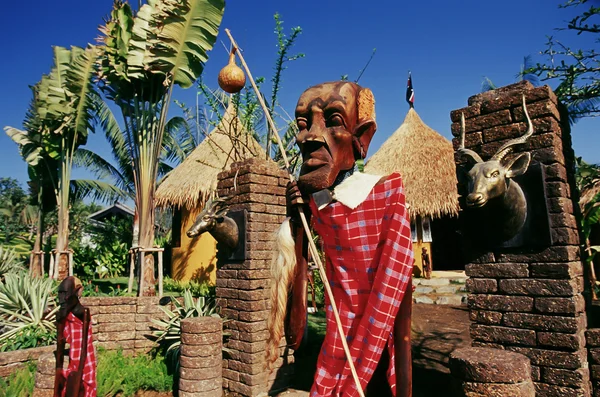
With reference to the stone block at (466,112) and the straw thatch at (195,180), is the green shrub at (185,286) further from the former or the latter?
the stone block at (466,112)

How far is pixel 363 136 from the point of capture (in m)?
1.82

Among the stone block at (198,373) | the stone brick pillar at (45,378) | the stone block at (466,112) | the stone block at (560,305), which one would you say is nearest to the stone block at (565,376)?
the stone block at (560,305)

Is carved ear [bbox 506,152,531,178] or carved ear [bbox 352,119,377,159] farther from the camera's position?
carved ear [bbox 506,152,531,178]

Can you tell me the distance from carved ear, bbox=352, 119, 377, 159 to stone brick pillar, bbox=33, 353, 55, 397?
13.4 ft

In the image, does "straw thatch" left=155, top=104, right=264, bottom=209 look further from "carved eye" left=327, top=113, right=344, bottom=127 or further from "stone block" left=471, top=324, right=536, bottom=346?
"carved eye" left=327, top=113, right=344, bottom=127

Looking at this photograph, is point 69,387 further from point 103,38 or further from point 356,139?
point 103,38

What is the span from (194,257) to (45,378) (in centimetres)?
778

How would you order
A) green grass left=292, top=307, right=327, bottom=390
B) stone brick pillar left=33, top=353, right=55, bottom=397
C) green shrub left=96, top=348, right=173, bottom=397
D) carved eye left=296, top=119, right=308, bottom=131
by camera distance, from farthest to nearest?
1. green grass left=292, top=307, right=327, bottom=390
2. green shrub left=96, top=348, right=173, bottom=397
3. stone brick pillar left=33, top=353, right=55, bottom=397
4. carved eye left=296, top=119, right=308, bottom=131

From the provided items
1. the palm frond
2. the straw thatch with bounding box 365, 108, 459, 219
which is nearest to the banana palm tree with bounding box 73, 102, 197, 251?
the palm frond

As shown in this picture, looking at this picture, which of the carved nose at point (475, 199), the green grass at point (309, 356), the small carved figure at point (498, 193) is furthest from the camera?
the green grass at point (309, 356)

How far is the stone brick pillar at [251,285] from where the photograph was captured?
439 cm

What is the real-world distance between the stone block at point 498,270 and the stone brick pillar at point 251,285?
234 cm

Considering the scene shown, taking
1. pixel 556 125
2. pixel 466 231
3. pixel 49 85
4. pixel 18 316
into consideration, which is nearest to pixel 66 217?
pixel 49 85

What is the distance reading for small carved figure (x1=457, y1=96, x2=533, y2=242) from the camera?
246 centimetres
